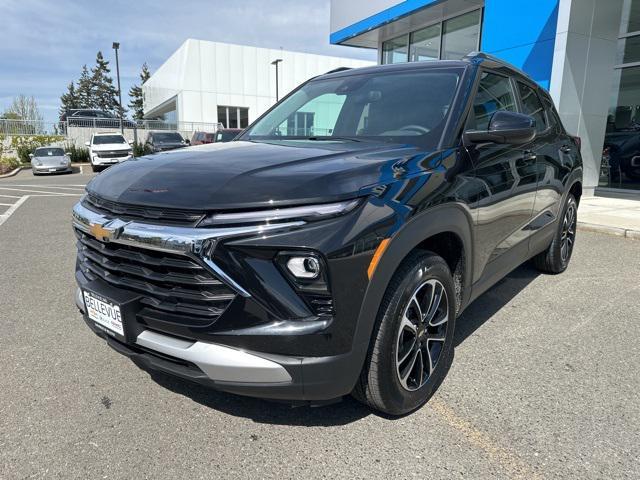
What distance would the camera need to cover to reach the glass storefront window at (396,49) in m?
15.2

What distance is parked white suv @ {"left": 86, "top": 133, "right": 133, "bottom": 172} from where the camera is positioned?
21.1m

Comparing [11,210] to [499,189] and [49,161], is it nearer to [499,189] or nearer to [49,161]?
[499,189]

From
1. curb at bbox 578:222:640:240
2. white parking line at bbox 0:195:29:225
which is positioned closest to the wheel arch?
curb at bbox 578:222:640:240

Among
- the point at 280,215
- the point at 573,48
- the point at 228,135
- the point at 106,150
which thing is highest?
the point at 573,48

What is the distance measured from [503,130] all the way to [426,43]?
1311 centimetres

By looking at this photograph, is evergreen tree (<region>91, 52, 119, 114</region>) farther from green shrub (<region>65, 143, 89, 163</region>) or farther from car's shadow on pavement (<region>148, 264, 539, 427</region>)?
car's shadow on pavement (<region>148, 264, 539, 427</region>)

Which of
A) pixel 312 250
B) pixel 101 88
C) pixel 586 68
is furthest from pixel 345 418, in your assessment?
pixel 101 88

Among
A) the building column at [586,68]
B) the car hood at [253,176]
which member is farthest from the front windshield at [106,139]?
the car hood at [253,176]

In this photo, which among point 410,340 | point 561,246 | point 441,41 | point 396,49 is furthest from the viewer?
point 396,49

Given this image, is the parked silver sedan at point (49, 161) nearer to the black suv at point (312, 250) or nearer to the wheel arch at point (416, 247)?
the black suv at point (312, 250)

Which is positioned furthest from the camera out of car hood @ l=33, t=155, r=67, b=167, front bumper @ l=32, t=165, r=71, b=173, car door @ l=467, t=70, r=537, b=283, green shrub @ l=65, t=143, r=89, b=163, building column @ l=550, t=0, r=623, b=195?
green shrub @ l=65, t=143, r=89, b=163

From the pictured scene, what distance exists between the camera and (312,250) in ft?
5.83

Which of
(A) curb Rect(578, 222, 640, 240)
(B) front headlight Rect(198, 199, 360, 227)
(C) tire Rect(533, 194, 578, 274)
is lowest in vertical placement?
(A) curb Rect(578, 222, 640, 240)

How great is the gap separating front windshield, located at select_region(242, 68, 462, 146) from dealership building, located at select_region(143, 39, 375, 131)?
102 feet
